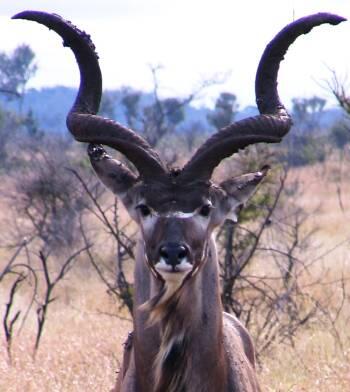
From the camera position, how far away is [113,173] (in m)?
6.37

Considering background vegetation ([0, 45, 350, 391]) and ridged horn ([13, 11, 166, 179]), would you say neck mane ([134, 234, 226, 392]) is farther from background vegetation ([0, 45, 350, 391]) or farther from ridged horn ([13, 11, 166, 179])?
background vegetation ([0, 45, 350, 391])

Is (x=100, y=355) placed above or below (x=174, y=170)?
above

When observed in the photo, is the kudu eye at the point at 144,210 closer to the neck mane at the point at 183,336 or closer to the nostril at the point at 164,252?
the neck mane at the point at 183,336

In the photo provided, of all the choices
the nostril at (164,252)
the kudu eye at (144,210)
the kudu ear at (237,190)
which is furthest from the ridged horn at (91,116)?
the nostril at (164,252)

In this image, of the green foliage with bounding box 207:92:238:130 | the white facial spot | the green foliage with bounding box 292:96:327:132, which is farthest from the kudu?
the green foliage with bounding box 292:96:327:132

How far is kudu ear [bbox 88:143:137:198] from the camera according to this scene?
20.7ft

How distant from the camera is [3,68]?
8269cm

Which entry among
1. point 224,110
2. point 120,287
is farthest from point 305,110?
point 120,287

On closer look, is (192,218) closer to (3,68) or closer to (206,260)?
(206,260)

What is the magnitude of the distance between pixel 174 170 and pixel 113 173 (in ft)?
1.44

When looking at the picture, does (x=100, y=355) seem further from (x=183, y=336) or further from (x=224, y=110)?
(x=224, y=110)

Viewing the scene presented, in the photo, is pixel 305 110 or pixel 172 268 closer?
pixel 172 268

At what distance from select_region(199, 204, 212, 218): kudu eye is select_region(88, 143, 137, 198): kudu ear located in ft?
1.74

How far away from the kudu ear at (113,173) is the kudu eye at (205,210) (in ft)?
1.74
